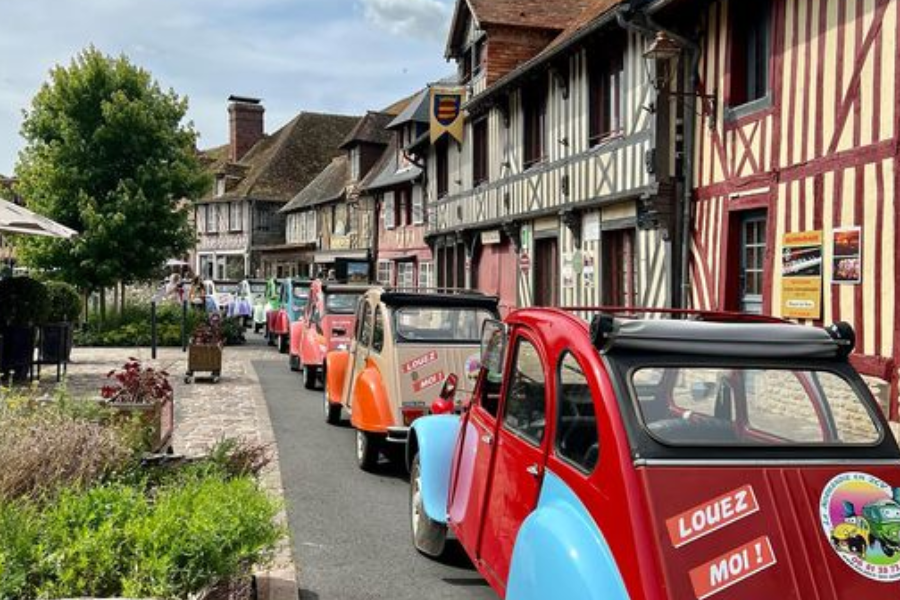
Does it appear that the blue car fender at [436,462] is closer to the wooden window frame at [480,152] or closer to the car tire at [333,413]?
the car tire at [333,413]

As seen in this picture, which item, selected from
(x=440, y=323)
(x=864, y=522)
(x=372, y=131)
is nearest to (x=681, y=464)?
(x=864, y=522)

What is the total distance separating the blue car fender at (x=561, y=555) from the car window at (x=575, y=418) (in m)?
0.12

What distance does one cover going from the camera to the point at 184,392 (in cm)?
1334

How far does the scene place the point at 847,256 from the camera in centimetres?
828

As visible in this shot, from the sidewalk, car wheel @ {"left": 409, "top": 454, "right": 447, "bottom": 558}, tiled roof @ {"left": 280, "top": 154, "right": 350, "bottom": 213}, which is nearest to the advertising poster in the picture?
car wheel @ {"left": 409, "top": 454, "right": 447, "bottom": 558}

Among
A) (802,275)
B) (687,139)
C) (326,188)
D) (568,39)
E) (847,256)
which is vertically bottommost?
(802,275)

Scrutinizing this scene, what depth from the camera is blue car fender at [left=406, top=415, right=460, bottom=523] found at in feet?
17.1

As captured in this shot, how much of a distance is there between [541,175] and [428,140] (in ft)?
29.9

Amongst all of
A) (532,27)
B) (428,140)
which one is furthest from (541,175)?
(428,140)

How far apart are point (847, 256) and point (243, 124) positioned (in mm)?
50577

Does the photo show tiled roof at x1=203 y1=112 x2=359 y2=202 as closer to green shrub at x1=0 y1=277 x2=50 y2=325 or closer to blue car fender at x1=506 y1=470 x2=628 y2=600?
green shrub at x1=0 y1=277 x2=50 y2=325

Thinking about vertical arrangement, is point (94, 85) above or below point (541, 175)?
above

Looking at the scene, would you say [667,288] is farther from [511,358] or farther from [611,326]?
Answer: [611,326]

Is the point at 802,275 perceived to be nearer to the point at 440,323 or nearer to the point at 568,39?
the point at 440,323
